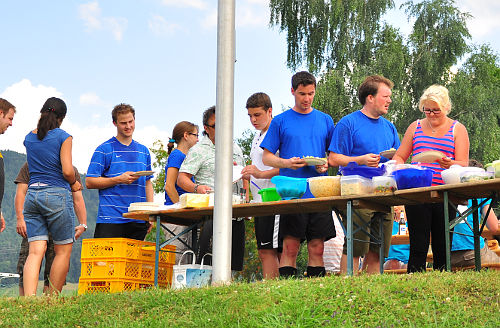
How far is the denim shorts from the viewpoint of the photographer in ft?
20.8

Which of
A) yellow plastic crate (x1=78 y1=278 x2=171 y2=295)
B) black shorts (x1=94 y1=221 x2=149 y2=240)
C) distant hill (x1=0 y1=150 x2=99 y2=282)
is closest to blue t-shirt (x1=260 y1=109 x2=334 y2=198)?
black shorts (x1=94 y1=221 x2=149 y2=240)

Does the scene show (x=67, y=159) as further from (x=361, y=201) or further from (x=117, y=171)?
(x=361, y=201)

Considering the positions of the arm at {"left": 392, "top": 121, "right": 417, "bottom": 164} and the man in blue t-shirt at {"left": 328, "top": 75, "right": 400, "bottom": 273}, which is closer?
the arm at {"left": 392, "top": 121, "right": 417, "bottom": 164}

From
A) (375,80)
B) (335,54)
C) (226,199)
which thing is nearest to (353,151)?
(375,80)

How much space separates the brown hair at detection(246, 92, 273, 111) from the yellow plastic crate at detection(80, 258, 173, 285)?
1.83 metres

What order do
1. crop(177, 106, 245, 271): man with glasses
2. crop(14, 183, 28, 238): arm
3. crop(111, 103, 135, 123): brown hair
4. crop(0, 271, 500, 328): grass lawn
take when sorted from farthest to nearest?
crop(111, 103, 135, 123): brown hair, crop(14, 183, 28, 238): arm, crop(177, 106, 245, 271): man with glasses, crop(0, 271, 500, 328): grass lawn

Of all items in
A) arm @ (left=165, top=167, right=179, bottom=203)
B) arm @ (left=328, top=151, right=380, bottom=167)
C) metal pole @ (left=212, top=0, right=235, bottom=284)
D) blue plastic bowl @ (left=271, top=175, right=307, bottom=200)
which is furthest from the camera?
arm @ (left=165, top=167, right=179, bottom=203)

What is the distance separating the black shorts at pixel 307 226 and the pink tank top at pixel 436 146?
0.99 metres

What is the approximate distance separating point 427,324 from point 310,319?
677mm

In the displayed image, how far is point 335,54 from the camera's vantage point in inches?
1038

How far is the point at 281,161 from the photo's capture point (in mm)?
6398

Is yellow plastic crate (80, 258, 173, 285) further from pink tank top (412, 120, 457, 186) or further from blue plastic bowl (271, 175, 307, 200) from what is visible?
pink tank top (412, 120, 457, 186)

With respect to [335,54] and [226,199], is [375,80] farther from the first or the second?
[335,54]

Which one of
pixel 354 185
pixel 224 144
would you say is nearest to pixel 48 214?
pixel 224 144
